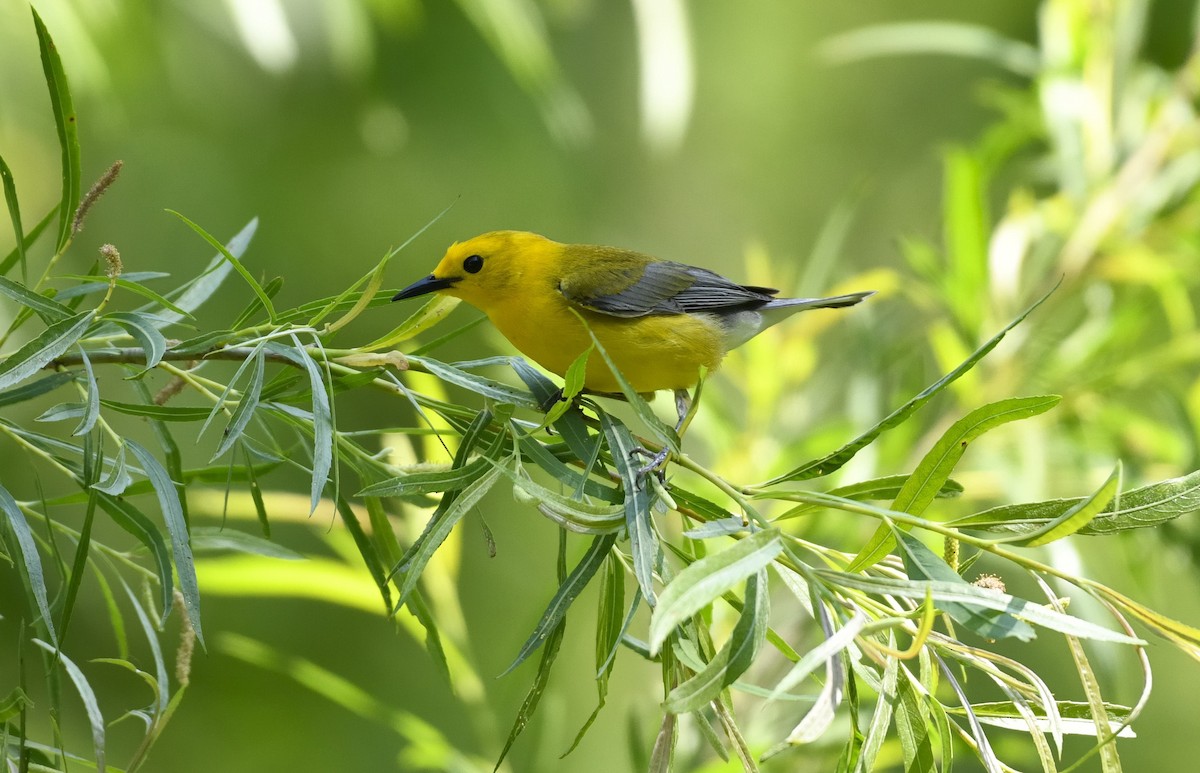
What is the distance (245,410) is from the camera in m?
1.04

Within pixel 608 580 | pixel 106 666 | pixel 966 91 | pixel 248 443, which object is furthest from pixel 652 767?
pixel 966 91

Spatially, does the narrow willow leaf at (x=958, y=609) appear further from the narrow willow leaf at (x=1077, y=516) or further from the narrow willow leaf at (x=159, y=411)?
the narrow willow leaf at (x=159, y=411)

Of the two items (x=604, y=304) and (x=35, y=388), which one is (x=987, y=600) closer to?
(x=35, y=388)

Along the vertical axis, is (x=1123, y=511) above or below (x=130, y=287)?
above

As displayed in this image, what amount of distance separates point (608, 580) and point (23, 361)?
626mm

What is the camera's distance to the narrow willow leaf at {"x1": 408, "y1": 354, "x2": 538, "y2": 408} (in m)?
1.16

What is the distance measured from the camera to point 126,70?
3.98 m

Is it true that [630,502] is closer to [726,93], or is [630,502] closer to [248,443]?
[248,443]

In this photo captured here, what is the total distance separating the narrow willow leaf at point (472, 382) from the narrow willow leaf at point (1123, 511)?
1.61 ft

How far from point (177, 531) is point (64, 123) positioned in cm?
42

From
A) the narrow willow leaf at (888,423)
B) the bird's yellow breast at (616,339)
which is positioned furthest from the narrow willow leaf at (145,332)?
the bird's yellow breast at (616,339)

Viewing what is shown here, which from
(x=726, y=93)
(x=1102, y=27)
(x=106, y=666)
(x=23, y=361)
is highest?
(x=726, y=93)

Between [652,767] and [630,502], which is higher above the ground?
[630,502]

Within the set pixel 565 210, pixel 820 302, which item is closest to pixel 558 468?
pixel 820 302
